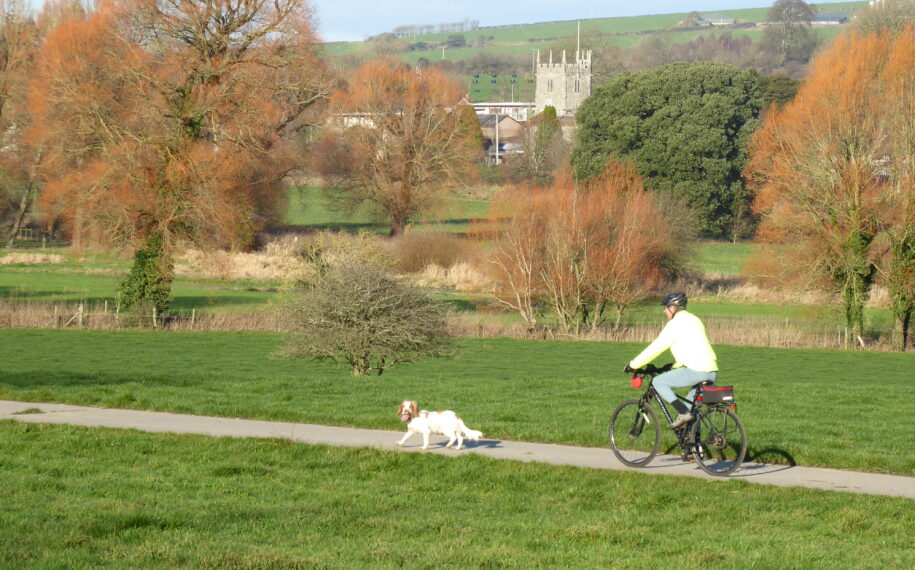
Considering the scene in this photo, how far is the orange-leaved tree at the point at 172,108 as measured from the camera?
4134 cm

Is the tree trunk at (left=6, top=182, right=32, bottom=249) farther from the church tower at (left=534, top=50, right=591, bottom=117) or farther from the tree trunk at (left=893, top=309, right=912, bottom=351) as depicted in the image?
the church tower at (left=534, top=50, right=591, bottom=117)

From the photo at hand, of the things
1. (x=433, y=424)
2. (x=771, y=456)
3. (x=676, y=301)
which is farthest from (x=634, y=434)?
(x=433, y=424)

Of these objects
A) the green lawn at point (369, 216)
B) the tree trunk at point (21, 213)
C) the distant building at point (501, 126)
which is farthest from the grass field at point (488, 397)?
the distant building at point (501, 126)

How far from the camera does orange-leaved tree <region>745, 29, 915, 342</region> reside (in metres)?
42.0

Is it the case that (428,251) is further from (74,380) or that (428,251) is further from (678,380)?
(678,380)

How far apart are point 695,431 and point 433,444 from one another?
3.29 m

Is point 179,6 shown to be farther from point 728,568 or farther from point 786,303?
point 728,568

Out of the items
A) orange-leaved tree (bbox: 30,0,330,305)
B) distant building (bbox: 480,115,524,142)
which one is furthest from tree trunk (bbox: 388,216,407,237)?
distant building (bbox: 480,115,524,142)

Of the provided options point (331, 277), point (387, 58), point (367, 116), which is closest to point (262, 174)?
point (367, 116)

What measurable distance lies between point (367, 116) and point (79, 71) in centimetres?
3767

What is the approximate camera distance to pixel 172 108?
42094 mm

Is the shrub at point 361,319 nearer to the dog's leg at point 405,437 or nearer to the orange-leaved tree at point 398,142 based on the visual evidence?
the dog's leg at point 405,437

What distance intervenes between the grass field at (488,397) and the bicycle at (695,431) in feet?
2.75

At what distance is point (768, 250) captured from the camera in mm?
45781
